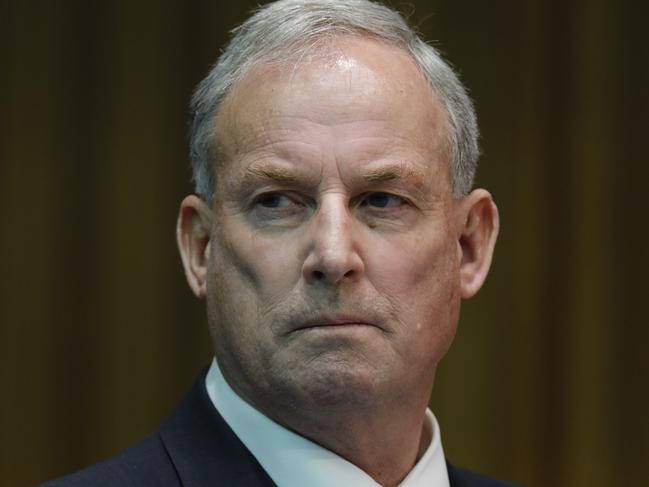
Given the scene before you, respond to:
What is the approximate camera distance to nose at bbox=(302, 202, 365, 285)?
7.11 feet

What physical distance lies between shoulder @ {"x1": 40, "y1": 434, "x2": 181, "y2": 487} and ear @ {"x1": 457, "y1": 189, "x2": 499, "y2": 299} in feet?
2.25

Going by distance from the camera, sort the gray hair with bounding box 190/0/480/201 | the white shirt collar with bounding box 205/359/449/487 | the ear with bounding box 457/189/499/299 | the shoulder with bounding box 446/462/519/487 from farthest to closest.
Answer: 1. the shoulder with bounding box 446/462/519/487
2. the ear with bounding box 457/189/499/299
3. the gray hair with bounding box 190/0/480/201
4. the white shirt collar with bounding box 205/359/449/487

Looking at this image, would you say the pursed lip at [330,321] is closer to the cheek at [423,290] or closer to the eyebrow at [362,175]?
the cheek at [423,290]

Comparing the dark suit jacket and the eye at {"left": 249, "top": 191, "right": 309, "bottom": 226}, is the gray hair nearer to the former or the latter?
the eye at {"left": 249, "top": 191, "right": 309, "bottom": 226}

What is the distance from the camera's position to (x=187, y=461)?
228 centimetres

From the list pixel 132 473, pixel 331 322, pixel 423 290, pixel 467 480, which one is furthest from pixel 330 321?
pixel 467 480

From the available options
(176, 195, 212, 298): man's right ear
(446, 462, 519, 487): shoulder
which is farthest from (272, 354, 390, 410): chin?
(446, 462, 519, 487): shoulder

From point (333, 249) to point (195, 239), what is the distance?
18.1 inches

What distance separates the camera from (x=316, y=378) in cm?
220

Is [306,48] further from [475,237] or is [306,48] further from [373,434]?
[373,434]

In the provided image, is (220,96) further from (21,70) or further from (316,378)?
(21,70)

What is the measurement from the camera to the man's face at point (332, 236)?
2.21 metres

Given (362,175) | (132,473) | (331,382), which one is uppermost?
(362,175)

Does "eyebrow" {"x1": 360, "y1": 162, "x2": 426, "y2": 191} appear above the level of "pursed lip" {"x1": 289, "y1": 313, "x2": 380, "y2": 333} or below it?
above
